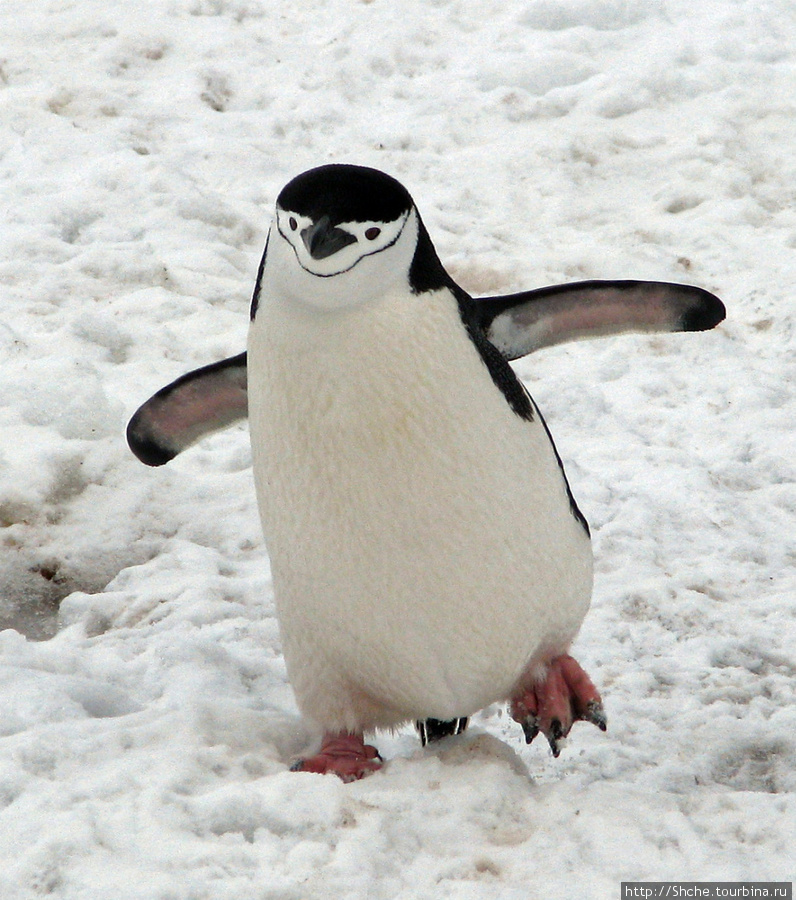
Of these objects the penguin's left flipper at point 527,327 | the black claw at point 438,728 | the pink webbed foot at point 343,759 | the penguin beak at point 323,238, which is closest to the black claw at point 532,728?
the black claw at point 438,728

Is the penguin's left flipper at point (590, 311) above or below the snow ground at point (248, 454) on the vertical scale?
above

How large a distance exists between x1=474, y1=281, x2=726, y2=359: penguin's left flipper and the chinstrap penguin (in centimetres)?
13

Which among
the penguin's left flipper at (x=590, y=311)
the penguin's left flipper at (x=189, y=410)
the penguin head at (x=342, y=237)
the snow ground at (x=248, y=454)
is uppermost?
the penguin head at (x=342, y=237)

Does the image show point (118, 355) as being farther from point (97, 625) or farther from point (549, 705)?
point (549, 705)

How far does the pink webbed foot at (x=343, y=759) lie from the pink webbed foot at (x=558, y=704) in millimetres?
303

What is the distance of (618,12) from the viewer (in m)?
5.48

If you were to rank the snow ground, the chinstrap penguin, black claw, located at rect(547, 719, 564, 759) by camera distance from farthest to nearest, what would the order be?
black claw, located at rect(547, 719, 564, 759) → the chinstrap penguin → the snow ground

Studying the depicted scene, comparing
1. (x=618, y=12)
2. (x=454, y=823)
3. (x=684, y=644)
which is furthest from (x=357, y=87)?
(x=454, y=823)

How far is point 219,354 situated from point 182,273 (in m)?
0.51

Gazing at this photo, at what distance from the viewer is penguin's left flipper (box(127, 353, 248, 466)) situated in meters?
2.38

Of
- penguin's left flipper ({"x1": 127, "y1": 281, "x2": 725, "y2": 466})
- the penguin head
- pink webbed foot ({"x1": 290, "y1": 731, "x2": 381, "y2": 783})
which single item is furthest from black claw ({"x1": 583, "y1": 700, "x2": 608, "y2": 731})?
the penguin head

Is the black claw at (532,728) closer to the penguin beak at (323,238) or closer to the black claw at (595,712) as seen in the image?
the black claw at (595,712)

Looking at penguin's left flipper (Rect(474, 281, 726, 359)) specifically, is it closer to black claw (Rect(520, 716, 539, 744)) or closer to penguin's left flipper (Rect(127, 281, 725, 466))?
penguin's left flipper (Rect(127, 281, 725, 466))

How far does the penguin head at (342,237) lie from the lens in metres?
1.80
